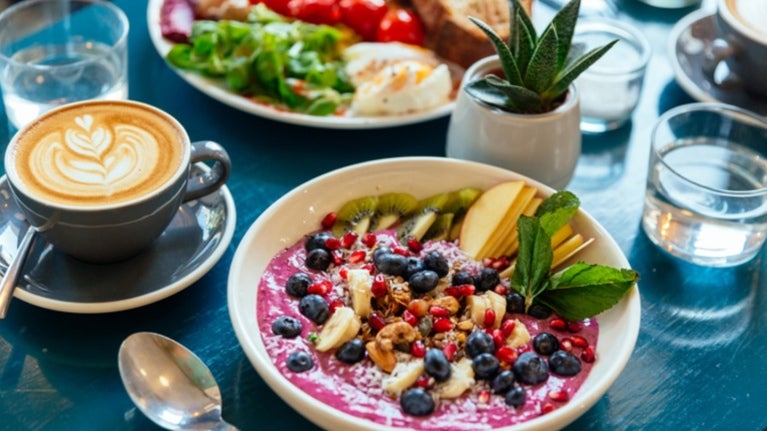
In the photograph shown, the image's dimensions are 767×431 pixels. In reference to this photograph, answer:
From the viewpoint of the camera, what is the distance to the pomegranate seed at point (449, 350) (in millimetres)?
1476

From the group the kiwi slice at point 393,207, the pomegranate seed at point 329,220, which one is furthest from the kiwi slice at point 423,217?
the pomegranate seed at point 329,220

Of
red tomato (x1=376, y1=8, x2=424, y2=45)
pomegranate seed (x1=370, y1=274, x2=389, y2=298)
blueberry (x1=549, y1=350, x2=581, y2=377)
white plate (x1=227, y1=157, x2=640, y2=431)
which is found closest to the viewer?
white plate (x1=227, y1=157, x2=640, y2=431)

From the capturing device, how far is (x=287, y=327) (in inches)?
59.3

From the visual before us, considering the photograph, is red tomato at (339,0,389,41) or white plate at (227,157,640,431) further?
red tomato at (339,0,389,41)

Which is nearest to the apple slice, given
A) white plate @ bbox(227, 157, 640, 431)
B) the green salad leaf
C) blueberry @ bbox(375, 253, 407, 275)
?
white plate @ bbox(227, 157, 640, 431)

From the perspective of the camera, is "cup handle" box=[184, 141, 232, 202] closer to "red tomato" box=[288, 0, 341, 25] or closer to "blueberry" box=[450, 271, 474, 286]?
"blueberry" box=[450, 271, 474, 286]

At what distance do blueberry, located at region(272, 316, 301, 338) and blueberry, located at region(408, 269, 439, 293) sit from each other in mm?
209

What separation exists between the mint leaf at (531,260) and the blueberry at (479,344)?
141mm

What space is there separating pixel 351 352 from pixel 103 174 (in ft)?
1.74

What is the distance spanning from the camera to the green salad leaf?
82.3 inches

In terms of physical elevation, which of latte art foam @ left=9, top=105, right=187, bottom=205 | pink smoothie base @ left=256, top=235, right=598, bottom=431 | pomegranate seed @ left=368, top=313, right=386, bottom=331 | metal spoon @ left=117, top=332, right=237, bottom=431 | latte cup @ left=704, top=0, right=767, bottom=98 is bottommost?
metal spoon @ left=117, top=332, right=237, bottom=431

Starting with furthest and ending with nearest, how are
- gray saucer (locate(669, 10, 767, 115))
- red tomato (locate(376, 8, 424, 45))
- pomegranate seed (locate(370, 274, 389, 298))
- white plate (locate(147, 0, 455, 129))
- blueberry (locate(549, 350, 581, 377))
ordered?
red tomato (locate(376, 8, 424, 45)) < gray saucer (locate(669, 10, 767, 115)) < white plate (locate(147, 0, 455, 129)) < pomegranate seed (locate(370, 274, 389, 298)) < blueberry (locate(549, 350, 581, 377))

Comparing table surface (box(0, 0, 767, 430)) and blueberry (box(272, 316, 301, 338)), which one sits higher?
blueberry (box(272, 316, 301, 338))

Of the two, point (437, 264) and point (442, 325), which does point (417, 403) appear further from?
point (437, 264)
